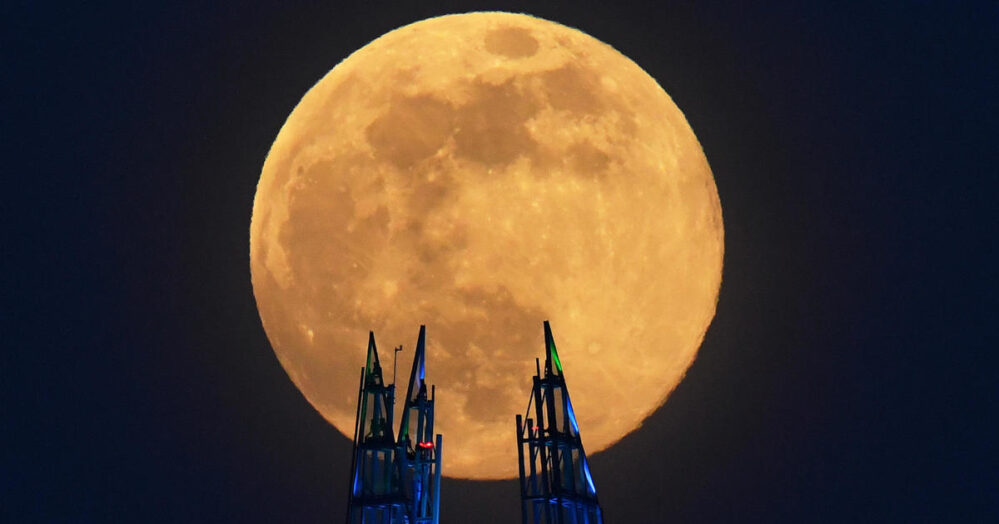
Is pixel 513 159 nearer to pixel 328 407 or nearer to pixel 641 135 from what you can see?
pixel 641 135

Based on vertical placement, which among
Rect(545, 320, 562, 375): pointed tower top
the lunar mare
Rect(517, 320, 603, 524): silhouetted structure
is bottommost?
Rect(517, 320, 603, 524): silhouetted structure

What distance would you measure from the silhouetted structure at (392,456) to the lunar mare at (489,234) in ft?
11.0

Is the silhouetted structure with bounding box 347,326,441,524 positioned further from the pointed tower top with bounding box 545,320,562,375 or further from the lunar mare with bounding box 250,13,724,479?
the pointed tower top with bounding box 545,320,562,375

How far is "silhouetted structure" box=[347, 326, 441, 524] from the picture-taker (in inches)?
1081

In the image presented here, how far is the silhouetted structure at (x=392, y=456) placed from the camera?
27469mm

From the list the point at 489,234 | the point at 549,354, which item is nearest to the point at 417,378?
the point at 549,354

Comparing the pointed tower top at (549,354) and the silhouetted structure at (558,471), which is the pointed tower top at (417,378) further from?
the pointed tower top at (549,354)

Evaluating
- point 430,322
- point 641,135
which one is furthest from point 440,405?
point 641,135

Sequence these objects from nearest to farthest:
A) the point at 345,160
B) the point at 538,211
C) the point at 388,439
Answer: the point at 388,439, the point at 538,211, the point at 345,160

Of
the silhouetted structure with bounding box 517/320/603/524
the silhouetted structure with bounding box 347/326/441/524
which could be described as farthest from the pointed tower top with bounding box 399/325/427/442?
the silhouetted structure with bounding box 517/320/603/524

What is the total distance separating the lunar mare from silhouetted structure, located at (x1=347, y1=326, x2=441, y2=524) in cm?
334

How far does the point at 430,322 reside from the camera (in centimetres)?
3594

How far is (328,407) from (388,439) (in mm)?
12176

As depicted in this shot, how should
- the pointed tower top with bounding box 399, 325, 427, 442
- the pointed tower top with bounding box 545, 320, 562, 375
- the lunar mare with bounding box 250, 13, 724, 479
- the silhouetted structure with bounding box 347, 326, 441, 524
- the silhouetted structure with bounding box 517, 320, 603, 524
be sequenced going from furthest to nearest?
the lunar mare with bounding box 250, 13, 724, 479
the pointed tower top with bounding box 399, 325, 427, 442
the pointed tower top with bounding box 545, 320, 562, 375
the silhouetted structure with bounding box 517, 320, 603, 524
the silhouetted structure with bounding box 347, 326, 441, 524
